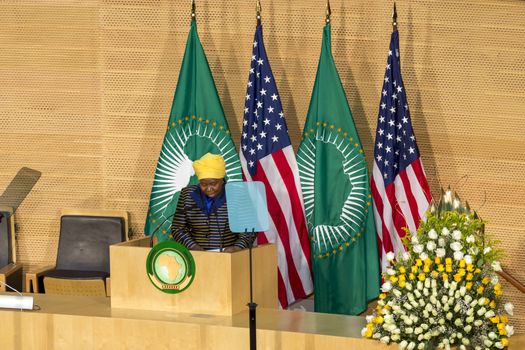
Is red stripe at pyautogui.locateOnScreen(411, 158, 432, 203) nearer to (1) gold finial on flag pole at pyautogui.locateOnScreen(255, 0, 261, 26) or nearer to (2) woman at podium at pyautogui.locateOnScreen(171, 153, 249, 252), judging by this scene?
(1) gold finial on flag pole at pyautogui.locateOnScreen(255, 0, 261, 26)

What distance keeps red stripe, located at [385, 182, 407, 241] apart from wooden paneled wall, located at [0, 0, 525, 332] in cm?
40

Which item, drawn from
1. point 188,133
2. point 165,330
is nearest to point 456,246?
point 165,330

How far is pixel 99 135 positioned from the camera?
8.66 m

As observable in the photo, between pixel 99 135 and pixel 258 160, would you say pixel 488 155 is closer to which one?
pixel 258 160

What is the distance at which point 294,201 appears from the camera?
26.5 feet

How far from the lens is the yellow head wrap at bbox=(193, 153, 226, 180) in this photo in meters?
6.57

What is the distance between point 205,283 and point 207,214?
0.77m

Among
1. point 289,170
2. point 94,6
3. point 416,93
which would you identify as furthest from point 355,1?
point 94,6

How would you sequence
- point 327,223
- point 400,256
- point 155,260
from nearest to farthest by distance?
1. point 400,256
2. point 155,260
3. point 327,223

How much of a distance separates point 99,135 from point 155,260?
9.24 feet

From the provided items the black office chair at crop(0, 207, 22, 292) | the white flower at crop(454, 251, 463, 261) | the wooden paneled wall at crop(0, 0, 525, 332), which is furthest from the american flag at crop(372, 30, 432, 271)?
the black office chair at crop(0, 207, 22, 292)

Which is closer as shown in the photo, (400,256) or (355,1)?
(400,256)

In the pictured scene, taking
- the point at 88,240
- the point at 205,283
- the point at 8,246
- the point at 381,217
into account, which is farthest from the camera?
the point at 8,246

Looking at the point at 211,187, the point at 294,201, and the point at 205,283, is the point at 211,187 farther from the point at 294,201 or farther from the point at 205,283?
the point at 294,201
